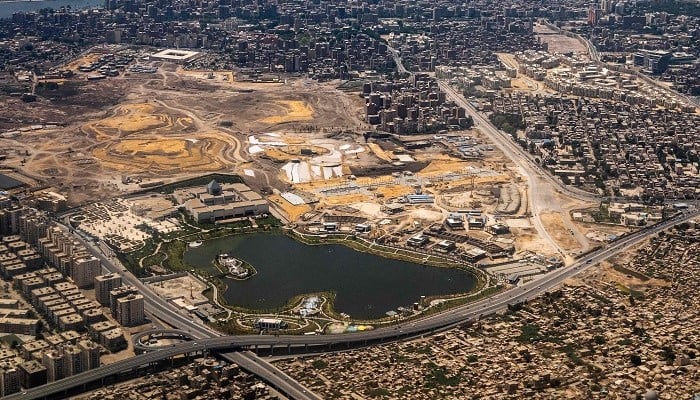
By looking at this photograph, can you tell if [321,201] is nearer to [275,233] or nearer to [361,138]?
[275,233]

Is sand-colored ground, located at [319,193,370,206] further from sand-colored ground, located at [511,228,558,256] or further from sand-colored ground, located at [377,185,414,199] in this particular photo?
sand-colored ground, located at [511,228,558,256]

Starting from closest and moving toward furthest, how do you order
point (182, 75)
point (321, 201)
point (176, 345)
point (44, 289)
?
point (176, 345) < point (44, 289) < point (321, 201) < point (182, 75)

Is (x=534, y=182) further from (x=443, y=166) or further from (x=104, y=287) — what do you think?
(x=104, y=287)

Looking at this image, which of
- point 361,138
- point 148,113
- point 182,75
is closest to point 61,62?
point 182,75

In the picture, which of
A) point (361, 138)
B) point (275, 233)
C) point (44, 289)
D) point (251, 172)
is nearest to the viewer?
point (44, 289)

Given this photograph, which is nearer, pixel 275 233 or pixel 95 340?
pixel 95 340

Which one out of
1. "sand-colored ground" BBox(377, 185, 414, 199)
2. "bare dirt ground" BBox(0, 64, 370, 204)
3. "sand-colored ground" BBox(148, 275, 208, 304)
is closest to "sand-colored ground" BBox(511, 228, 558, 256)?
"sand-colored ground" BBox(377, 185, 414, 199)

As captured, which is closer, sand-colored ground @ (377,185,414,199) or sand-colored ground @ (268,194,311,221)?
sand-colored ground @ (268,194,311,221)
